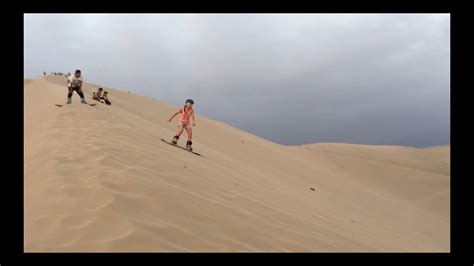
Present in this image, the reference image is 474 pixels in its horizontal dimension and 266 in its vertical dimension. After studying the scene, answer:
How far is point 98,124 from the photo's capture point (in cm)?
823

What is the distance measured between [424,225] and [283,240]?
39.4 feet

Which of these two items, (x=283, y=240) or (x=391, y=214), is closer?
(x=283, y=240)
